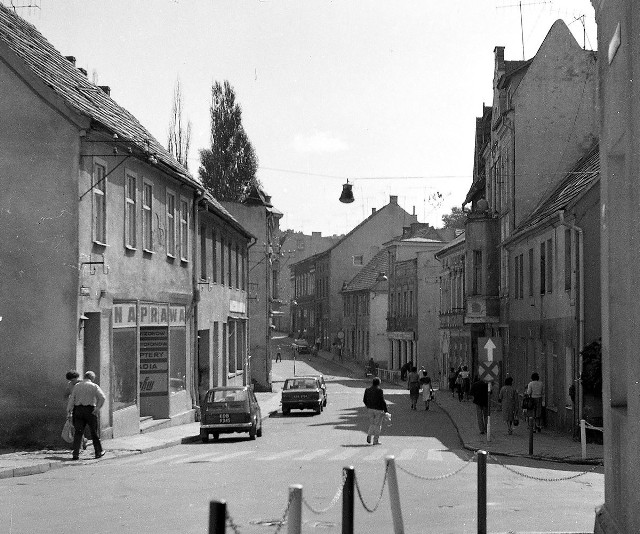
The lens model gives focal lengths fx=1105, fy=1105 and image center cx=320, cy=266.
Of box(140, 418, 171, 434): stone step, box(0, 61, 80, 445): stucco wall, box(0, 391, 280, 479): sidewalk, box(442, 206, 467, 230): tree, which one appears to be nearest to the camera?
box(0, 391, 280, 479): sidewalk

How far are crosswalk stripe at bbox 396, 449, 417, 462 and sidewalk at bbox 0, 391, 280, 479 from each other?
5.52 metres

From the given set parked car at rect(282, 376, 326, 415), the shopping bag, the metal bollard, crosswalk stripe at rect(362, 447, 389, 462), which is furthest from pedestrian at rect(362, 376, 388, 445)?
the metal bollard

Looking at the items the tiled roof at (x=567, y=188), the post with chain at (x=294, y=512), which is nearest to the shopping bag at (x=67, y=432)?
the post with chain at (x=294, y=512)

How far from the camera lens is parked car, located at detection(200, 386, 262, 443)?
27656mm

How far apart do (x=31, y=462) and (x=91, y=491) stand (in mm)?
4667

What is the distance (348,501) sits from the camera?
359 inches

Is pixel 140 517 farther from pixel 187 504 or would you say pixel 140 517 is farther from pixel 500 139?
pixel 500 139

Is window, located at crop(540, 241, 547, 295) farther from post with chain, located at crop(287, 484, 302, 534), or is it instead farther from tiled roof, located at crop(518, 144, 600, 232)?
post with chain, located at crop(287, 484, 302, 534)

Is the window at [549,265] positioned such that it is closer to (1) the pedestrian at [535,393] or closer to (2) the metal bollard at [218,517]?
(1) the pedestrian at [535,393]

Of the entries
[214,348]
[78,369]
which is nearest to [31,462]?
[78,369]

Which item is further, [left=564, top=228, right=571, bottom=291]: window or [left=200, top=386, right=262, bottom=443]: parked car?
[left=564, top=228, right=571, bottom=291]: window

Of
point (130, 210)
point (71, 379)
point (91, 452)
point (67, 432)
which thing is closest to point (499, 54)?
point (130, 210)

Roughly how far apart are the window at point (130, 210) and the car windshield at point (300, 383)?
1588 cm

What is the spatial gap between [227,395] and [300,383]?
583 inches
